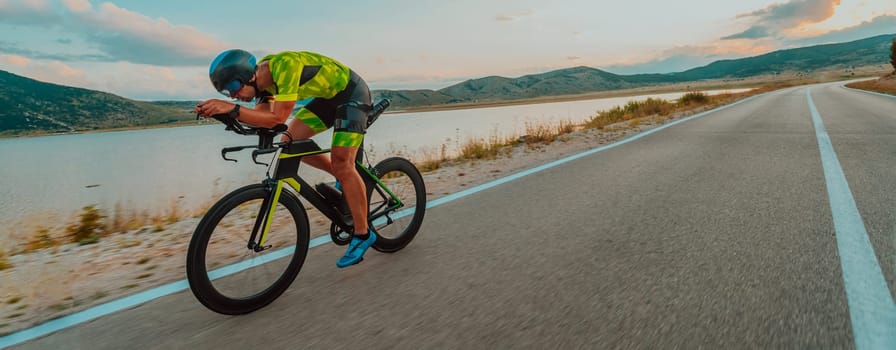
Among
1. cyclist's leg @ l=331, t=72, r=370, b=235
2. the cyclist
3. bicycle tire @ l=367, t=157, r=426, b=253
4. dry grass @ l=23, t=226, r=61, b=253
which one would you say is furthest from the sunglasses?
dry grass @ l=23, t=226, r=61, b=253

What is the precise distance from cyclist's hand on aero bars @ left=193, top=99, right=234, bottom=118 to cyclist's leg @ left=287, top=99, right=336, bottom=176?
959 mm

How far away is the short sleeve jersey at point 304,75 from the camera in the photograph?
2498 mm

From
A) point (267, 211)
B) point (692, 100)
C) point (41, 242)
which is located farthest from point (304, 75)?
point (692, 100)

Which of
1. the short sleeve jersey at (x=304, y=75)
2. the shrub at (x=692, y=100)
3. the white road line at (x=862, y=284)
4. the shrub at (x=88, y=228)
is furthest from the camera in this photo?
the shrub at (x=692, y=100)

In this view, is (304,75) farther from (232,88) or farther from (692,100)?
(692,100)

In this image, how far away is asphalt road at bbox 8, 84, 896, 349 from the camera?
6.50 feet

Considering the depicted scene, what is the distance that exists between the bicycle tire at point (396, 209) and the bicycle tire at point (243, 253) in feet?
2.23

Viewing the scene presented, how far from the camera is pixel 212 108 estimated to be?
2.14 metres

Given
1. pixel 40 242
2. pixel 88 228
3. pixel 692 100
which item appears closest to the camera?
pixel 40 242

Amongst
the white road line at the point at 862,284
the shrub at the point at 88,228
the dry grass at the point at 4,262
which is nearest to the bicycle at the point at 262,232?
the dry grass at the point at 4,262

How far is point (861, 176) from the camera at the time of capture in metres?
5.12

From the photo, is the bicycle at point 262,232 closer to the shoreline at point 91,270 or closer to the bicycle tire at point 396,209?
the bicycle tire at point 396,209

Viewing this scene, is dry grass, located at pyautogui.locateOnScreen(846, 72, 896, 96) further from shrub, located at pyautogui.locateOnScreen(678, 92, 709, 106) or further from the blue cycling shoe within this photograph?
the blue cycling shoe

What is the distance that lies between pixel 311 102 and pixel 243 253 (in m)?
1.14
